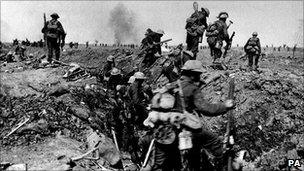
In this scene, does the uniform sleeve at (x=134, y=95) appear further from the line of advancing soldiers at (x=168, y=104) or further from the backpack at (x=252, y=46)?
the backpack at (x=252, y=46)

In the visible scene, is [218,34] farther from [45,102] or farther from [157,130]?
[157,130]

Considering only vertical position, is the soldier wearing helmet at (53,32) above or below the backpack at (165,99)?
above

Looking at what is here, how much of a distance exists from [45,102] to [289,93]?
638 cm

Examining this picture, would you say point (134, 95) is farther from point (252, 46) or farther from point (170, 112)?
point (252, 46)

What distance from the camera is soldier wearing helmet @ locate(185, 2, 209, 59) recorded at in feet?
39.0

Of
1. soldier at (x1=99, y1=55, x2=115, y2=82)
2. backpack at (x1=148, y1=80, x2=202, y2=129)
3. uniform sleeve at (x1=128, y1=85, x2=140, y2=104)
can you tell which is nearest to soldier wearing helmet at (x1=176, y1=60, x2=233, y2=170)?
backpack at (x1=148, y1=80, x2=202, y2=129)

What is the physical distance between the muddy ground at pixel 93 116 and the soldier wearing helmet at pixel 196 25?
1162 millimetres

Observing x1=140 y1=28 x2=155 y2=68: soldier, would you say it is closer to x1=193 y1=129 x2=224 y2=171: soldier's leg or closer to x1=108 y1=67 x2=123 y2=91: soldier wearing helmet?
x1=108 y1=67 x2=123 y2=91: soldier wearing helmet

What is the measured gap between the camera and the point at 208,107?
16.8 feet

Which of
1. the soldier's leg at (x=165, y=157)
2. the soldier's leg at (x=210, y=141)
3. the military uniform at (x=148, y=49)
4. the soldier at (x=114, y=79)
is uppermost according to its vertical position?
the military uniform at (x=148, y=49)

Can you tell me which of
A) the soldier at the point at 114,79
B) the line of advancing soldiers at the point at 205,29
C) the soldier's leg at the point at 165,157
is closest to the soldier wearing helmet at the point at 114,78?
the soldier at the point at 114,79

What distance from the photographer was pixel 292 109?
8938 mm

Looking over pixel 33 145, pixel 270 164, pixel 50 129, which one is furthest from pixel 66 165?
pixel 270 164

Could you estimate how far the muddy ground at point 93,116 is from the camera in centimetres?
672
